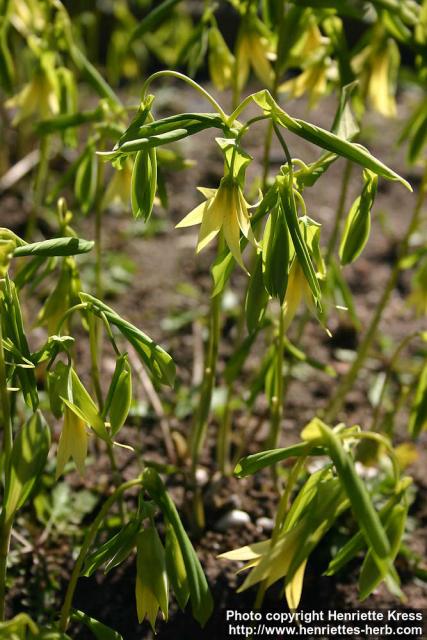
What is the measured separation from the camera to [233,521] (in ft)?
4.94

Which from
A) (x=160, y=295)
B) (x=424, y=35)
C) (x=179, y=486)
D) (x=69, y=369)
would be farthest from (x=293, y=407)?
(x=69, y=369)

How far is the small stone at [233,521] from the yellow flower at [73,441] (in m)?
0.55

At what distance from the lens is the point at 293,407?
6.19 feet

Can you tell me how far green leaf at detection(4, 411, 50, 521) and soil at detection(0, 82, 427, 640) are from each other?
0.53 m

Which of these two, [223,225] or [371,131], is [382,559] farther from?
[371,131]

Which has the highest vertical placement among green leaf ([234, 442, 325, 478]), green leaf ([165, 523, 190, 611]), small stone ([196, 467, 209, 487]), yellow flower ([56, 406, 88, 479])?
green leaf ([234, 442, 325, 478])

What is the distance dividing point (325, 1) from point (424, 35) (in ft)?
0.74

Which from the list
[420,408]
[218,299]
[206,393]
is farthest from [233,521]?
[218,299]

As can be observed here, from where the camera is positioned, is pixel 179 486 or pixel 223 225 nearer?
pixel 223 225

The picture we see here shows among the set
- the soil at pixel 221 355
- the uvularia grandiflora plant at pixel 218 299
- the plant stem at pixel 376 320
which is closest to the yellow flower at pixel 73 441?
the uvularia grandiflora plant at pixel 218 299

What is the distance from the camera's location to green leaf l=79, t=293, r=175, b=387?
3.26 feet

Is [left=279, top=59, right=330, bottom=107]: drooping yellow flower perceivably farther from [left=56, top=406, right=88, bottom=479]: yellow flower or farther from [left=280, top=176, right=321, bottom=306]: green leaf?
[left=56, top=406, right=88, bottom=479]: yellow flower

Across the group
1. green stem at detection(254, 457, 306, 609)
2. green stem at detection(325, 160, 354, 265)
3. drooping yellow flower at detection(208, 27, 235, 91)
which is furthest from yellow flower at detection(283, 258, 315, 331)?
drooping yellow flower at detection(208, 27, 235, 91)

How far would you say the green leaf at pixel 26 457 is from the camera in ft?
2.89
